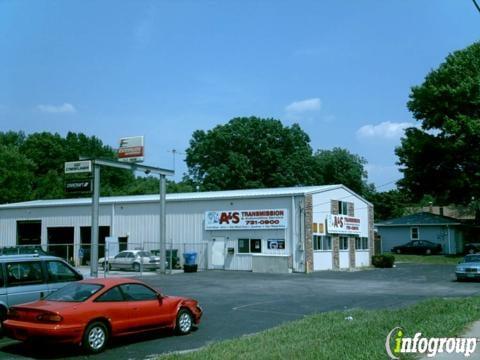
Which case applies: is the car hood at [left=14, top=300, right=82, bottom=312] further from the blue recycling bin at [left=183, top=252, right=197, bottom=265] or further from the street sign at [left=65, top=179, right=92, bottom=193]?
the blue recycling bin at [left=183, top=252, right=197, bottom=265]

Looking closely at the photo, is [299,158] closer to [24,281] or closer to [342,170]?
[342,170]

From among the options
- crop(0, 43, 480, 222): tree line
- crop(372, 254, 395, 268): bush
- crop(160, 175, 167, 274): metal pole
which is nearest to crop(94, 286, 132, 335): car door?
crop(160, 175, 167, 274): metal pole

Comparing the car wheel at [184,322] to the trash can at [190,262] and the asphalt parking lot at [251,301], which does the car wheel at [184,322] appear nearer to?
the asphalt parking lot at [251,301]

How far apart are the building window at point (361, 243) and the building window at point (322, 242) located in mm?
5357

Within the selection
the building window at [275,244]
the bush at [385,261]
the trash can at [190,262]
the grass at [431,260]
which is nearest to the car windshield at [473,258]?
the building window at [275,244]

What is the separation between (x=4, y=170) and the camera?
65875 mm

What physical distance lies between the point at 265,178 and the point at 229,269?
127ft

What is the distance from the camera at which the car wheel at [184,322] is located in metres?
13.4

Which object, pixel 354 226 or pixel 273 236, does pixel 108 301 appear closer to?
pixel 273 236

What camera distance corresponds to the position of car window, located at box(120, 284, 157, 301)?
41.0 feet

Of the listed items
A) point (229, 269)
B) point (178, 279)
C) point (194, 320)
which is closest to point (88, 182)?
point (178, 279)

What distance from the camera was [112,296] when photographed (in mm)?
12086

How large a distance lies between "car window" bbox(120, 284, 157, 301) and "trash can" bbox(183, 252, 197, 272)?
24352mm

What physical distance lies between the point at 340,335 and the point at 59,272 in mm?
7262
